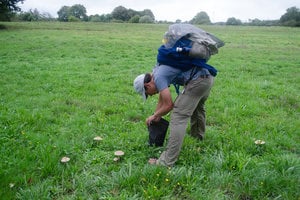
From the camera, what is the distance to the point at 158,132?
4.33m

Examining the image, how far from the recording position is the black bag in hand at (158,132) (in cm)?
425

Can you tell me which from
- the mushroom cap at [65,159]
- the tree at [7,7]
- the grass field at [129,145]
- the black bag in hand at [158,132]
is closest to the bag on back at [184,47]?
the black bag in hand at [158,132]

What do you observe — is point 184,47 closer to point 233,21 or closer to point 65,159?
point 65,159

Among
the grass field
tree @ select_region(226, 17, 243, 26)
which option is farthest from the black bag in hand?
tree @ select_region(226, 17, 243, 26)

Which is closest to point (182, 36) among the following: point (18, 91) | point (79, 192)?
point (79, 192)

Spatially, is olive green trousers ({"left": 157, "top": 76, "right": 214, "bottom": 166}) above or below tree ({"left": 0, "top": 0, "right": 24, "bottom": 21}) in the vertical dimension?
below

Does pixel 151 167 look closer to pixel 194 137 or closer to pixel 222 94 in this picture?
pixel 194 137

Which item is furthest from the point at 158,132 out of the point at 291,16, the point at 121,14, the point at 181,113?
the point at 121,14

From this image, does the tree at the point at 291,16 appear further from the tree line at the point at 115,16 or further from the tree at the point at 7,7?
the tree at the point at 7,7

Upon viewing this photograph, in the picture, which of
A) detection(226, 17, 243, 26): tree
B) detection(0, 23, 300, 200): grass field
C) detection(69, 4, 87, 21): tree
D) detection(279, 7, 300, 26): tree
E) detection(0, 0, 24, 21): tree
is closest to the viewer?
detection(0, 23, 300, 200): grass field

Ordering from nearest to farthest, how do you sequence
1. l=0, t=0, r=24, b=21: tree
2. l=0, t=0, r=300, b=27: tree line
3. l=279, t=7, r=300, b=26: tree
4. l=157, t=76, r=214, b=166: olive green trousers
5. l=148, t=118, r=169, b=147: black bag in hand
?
l=157, t=76, r=214, b=166: olive green trousers < l=148, t=118, r=169, b=147: black bag in hand < l=0, t=0, r=24, b=21: tree < l=0, t=0, r=300, b=27: tree line < l=279, t=7, r=300, b=26: tree

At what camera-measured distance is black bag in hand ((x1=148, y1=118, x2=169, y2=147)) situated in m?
4.25

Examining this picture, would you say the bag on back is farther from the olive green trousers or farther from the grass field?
the grass field

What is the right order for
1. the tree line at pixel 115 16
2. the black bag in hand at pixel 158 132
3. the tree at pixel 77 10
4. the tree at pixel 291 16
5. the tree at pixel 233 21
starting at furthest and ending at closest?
the tree at pixel 77 10 < the tree at pixel 233 21 < the tree at pixel 291 16 < the tree line at pixel 115 16 < the black bag in hand at pixel 158 132
